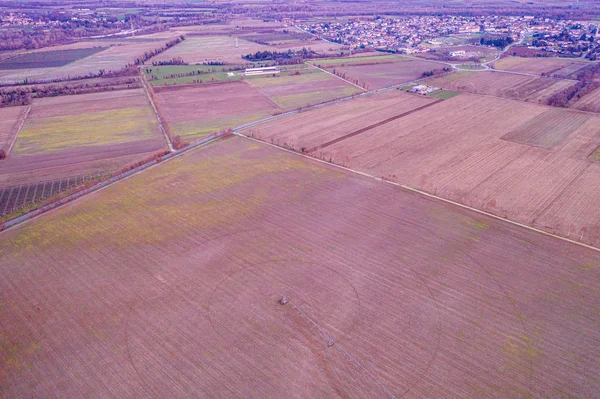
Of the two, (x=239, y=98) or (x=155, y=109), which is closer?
(x=155, y=109)

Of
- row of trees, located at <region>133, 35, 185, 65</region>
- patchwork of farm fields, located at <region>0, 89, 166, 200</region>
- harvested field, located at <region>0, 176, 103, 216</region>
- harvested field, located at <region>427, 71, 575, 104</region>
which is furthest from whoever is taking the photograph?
row of trees, located at <region>133, 35, 185, 65</region>

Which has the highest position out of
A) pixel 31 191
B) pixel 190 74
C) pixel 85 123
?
pixel 190 74

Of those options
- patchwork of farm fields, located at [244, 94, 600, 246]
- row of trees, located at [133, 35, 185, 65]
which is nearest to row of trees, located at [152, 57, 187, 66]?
row of trees, located at [133, 35, 185, 65]

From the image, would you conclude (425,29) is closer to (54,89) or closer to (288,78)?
(288,78)

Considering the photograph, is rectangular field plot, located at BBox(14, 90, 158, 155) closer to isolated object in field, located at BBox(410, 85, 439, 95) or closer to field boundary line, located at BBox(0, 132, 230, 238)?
field boundary line, located at BBox(0, 132, 230, 238)

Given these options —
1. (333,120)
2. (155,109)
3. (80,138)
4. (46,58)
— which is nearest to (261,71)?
(155,109)

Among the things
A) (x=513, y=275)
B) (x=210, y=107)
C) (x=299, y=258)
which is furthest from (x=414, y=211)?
(x=210, y=107)
